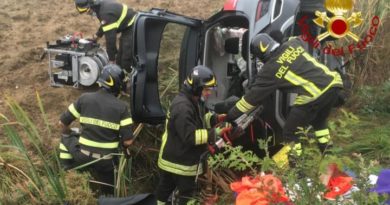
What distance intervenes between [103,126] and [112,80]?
0.43 meters

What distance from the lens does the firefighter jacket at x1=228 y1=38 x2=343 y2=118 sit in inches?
177

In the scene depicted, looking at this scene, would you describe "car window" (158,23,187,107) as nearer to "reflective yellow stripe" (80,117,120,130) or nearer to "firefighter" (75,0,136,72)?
"reflective yellow stripe" (80,117,120,130)

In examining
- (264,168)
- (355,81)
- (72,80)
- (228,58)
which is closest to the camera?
(264,168)

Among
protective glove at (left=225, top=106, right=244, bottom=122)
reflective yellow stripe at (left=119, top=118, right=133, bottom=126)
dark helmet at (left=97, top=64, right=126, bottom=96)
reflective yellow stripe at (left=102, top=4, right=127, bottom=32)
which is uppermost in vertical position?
reflective yellow stripe at (left=102, top=4, right=127, bottom=32)

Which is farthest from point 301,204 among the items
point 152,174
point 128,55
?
point 128,55

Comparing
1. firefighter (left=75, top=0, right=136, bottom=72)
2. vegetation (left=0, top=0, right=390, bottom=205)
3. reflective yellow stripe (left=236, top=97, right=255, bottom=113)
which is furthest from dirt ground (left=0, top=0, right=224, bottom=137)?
reflective yellow stripe (left=236, top=97, right=255, bottom=113)

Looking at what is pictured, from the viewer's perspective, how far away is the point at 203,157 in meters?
4.46

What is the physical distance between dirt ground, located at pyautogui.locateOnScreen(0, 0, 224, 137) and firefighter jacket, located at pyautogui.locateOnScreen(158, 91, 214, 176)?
249 centimetres

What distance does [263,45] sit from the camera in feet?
14.7

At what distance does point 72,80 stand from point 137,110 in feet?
9.51

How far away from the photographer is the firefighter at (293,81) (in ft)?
14.7

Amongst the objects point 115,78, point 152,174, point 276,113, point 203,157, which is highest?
point 115,78

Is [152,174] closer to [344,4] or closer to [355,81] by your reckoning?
[344,4]

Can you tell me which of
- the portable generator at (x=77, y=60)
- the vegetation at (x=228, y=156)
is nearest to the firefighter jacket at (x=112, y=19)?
the portable generator at (x=77, y=60)
